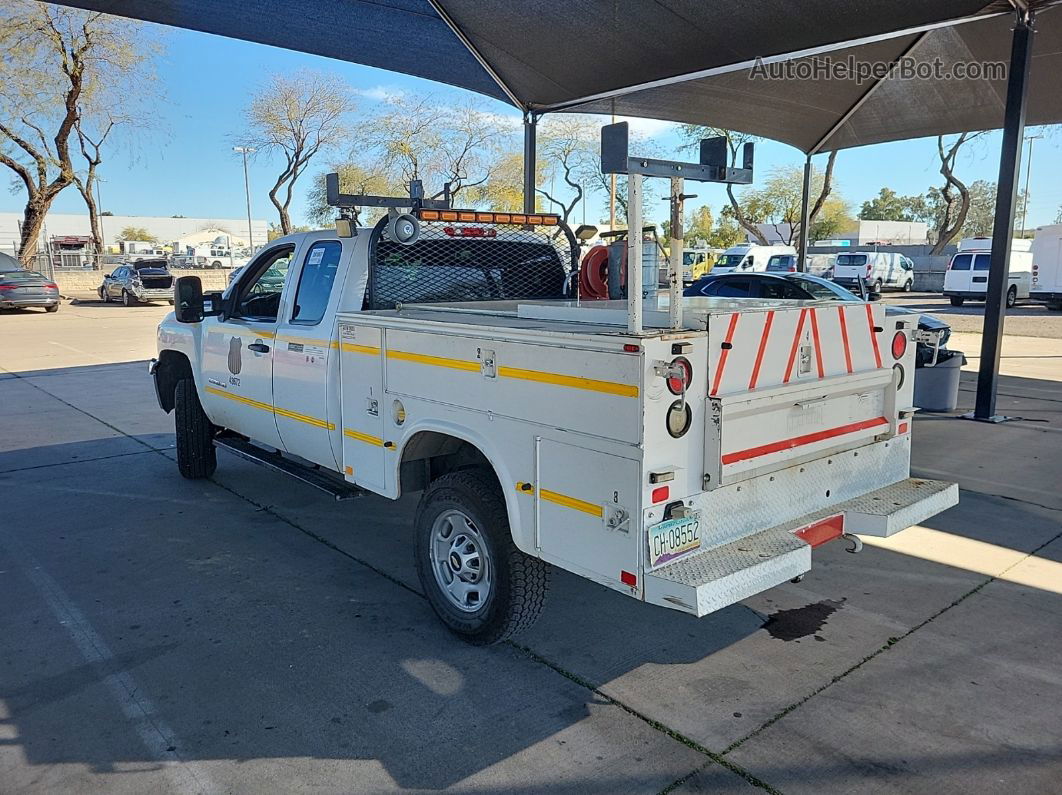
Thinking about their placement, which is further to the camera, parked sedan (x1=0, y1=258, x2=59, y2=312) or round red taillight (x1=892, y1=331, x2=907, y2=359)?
parked sedan (x1=0, y1=258, x2=59, y2=312)

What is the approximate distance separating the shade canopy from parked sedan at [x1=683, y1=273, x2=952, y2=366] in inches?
108

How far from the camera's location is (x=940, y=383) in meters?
10.1

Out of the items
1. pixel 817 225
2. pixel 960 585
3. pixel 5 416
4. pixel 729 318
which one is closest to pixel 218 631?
pixel 729 318

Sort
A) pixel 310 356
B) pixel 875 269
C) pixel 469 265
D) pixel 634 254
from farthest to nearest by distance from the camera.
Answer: pixel 875 269
pixel 469 265
pixel 310 356
pixel 634 254

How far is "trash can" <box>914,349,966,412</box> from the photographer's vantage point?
998 cm

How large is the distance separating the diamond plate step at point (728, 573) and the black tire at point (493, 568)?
0.80 m

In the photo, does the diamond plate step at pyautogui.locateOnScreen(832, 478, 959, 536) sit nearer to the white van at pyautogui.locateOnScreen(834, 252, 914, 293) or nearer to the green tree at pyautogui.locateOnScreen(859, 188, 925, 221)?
the white van at pyautogui.locateOnScreen(834, 252, 914, 293)

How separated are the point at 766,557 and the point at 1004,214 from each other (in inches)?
312

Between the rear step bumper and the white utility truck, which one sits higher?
the white utility truck

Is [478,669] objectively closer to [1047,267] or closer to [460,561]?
[460,561]

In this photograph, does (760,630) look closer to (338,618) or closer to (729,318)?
(729,318)

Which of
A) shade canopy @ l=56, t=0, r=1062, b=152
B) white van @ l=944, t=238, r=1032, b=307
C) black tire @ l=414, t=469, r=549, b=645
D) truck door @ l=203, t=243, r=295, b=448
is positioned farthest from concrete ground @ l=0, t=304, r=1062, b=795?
white van @ l=944, t=238, r=1032, b=307

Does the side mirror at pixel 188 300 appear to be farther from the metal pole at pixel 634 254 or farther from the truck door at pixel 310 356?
the metal pole at pixel 634 254

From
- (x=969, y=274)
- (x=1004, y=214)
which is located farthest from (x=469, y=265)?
(x=969, y=274)
